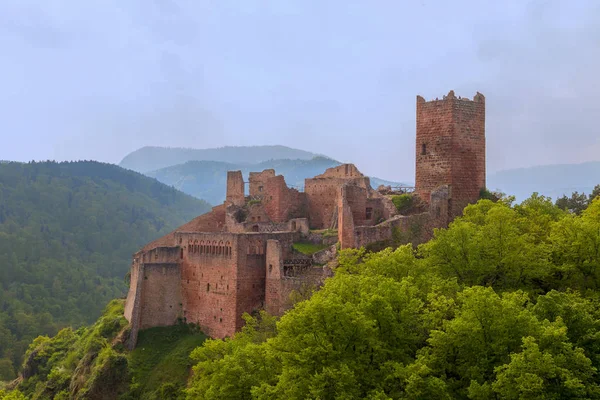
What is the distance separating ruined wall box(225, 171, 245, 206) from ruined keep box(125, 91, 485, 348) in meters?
7.25

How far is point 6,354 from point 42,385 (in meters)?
43.3

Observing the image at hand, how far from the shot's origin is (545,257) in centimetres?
2697

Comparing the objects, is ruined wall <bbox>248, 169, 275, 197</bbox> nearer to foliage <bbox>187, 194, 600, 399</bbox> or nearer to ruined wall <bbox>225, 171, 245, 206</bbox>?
ruined wall <bbox>225, 171, 245, 206</bbox>

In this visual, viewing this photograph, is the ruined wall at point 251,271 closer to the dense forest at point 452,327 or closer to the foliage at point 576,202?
the dense forest at point 452,327

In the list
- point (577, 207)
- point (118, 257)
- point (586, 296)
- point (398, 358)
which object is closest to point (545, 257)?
point (586, 296)

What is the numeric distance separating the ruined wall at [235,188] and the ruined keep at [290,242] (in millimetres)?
7249

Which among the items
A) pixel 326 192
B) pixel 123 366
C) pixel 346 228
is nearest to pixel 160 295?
pixel 123 366

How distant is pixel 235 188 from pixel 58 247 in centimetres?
9830

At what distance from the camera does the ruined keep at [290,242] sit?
39.0 meters

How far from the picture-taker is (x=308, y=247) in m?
42.0

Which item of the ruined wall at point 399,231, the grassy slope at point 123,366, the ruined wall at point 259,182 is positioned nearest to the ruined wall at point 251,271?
the grassy slope at point 123,366

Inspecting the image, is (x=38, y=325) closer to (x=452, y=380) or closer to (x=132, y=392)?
(x=132, y=392)

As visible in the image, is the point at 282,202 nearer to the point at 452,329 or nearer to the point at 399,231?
the point at 399,231

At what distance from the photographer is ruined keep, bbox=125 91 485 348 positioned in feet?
128
